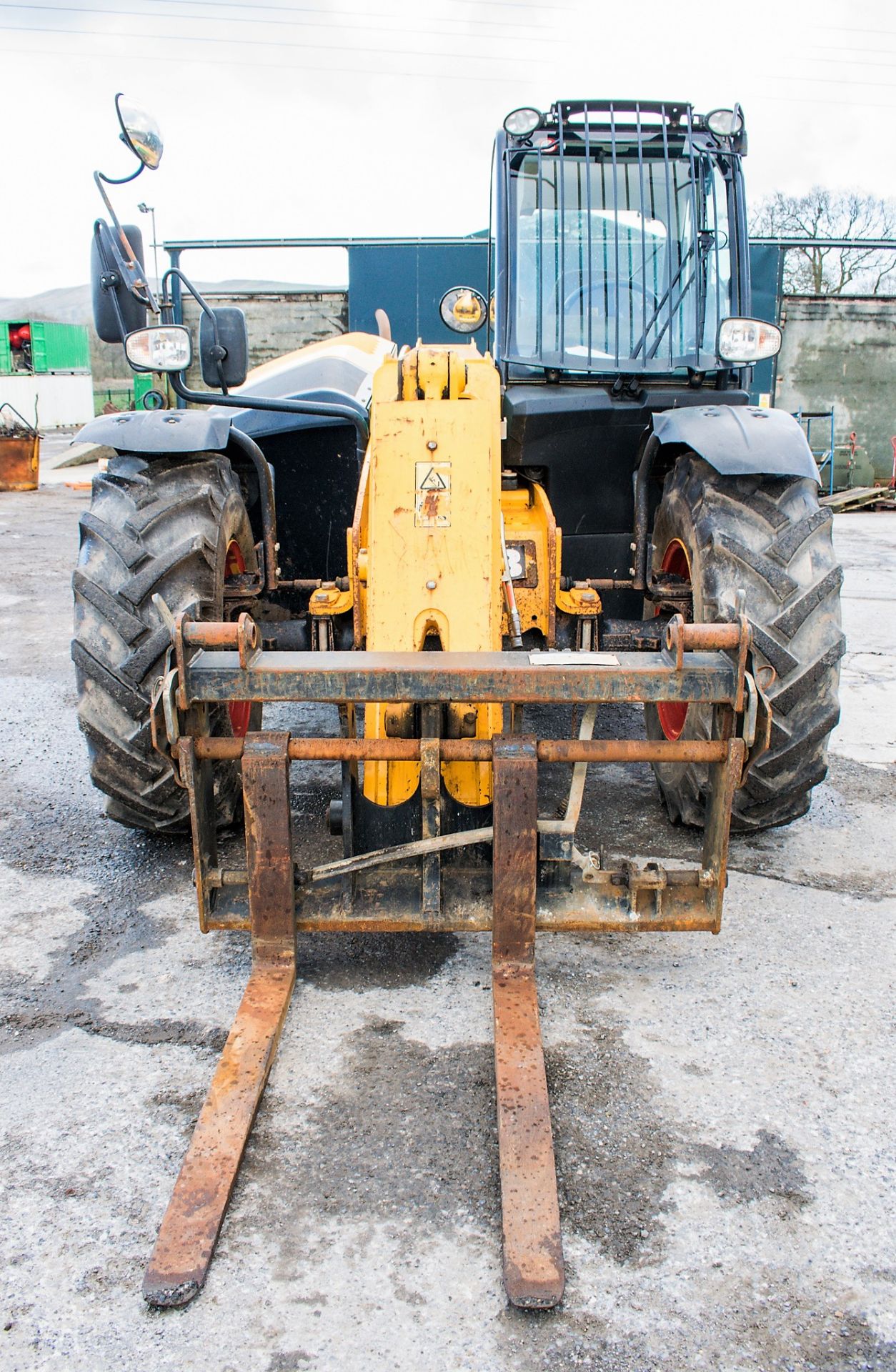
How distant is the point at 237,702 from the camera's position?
180 inches

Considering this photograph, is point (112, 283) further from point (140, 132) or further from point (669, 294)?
point (669, 294)

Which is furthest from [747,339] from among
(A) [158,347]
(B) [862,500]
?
(B) [862,500]

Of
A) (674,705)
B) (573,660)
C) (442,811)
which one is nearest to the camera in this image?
(573,660)

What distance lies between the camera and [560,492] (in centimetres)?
475

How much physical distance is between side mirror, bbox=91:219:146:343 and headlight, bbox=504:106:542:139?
1621 mm

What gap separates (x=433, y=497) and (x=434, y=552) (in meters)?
0.17

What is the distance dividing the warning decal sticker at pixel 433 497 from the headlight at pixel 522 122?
7.34 ft

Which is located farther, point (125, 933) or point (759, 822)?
point (759, 822)

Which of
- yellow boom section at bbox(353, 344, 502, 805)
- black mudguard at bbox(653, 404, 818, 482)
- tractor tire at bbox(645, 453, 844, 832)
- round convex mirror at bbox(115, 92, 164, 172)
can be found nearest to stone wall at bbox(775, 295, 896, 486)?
black mudguard at bbox(653, 404, 818, 482)

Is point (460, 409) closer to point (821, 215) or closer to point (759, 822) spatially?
point (759, 822)

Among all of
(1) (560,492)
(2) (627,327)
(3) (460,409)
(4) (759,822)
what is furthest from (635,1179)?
(2) (627,327)

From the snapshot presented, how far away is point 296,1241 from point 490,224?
13.7ft

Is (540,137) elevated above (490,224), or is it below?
above

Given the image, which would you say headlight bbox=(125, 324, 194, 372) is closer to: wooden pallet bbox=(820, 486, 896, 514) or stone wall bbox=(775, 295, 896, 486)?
wooden pallet bbox=(820, 486, 896, 514)
